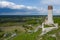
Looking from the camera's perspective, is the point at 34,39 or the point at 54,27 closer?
the point at 34,39

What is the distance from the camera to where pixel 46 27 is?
29.8m

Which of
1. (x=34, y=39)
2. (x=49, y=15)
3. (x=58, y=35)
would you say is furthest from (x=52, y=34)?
(x=49, y=15)

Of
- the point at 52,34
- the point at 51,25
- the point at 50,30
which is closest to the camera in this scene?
the point at 52,34

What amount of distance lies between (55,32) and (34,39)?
136 inches

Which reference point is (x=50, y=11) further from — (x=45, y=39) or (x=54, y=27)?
(x=45, y=39)

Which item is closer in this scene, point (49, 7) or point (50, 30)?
point (50, 30)

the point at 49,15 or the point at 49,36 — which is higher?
the point at 49,15

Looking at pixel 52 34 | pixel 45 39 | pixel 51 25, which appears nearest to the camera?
pixel 45 39

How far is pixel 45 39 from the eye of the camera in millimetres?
25031

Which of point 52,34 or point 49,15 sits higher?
point 49,15

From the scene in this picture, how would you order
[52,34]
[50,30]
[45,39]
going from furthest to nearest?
[50,30] < [52,34] < [45,39]

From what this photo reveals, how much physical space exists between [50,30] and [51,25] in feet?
9.07

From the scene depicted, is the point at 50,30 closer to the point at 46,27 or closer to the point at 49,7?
the point at 46,27

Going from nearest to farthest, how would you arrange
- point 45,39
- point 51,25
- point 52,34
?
point 45,39 < point 52,34 < point 51,25
